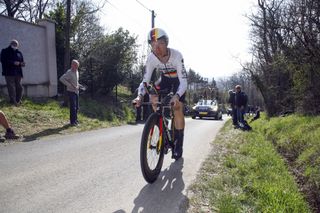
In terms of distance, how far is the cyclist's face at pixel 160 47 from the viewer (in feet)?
14.8

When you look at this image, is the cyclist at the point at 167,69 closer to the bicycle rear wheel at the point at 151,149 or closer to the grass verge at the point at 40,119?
the bicycle rear wheel at the point at 151,149

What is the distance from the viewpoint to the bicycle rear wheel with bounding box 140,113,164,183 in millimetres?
3793

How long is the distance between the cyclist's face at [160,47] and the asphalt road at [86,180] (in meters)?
1.63

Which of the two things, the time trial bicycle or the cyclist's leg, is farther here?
the cyclist's leg

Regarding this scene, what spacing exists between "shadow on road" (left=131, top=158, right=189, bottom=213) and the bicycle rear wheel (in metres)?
0.14

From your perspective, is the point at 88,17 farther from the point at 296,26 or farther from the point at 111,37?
the point at 296,26

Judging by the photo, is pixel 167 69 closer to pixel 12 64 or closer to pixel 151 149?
pixel 151 149

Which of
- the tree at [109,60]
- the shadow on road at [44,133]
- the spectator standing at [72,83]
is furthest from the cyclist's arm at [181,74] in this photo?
the tree at [109,60]

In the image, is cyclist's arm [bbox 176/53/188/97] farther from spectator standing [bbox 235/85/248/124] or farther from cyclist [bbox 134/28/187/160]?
spectator standing [bbox 235/85/248/124]

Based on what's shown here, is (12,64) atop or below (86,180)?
atop

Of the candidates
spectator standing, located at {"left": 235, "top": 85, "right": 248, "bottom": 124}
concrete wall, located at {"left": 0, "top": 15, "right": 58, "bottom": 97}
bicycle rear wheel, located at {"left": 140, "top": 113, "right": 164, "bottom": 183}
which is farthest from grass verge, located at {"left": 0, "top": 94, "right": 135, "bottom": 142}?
spectator standing, located at {"left": 235, "top": 85, "right": 248, "bottom": 124}

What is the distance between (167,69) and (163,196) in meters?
1.85

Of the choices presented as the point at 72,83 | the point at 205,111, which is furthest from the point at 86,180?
the point at 205,111

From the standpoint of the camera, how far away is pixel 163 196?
3.62 m
